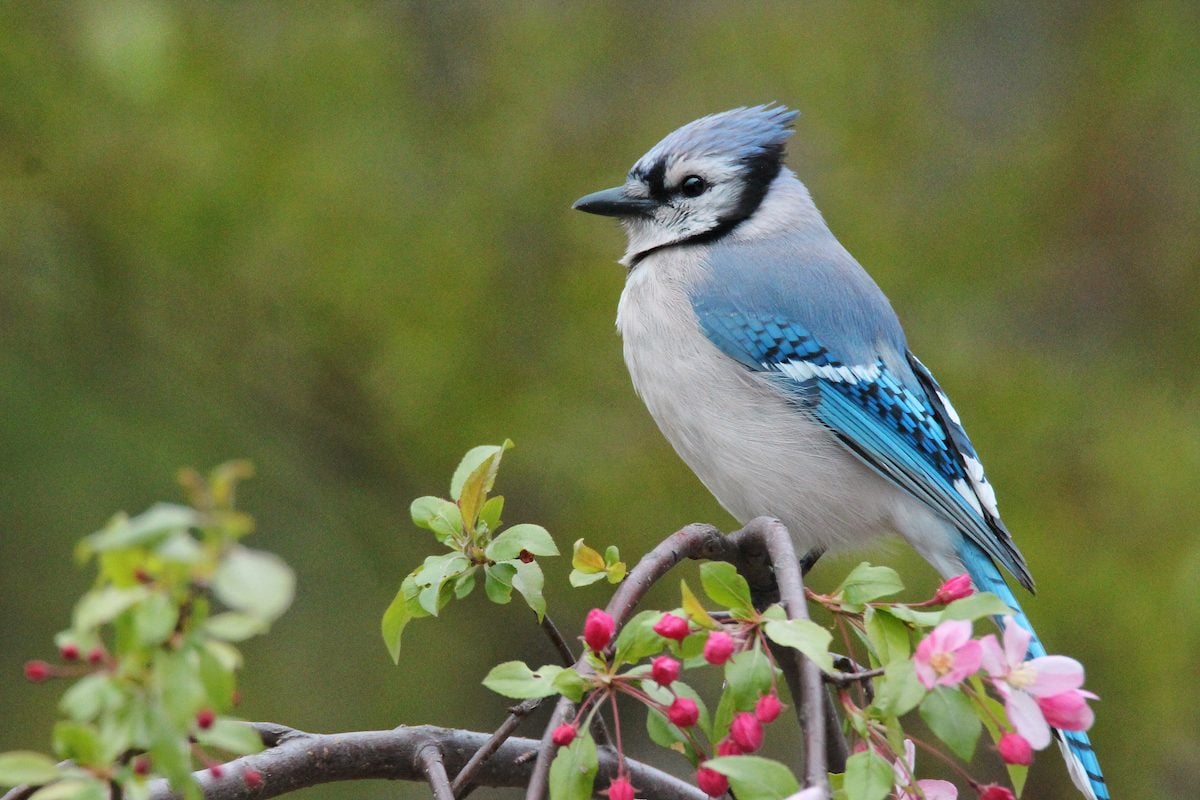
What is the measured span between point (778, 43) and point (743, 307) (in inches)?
50.4

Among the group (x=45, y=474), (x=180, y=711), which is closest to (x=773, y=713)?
(x=180, y=711)

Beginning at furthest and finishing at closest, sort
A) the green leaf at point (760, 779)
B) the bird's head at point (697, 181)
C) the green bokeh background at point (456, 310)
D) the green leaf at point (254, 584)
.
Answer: the green bokeh background at point (456, 310)
the bird's head at point (697, 181)
the green leaf at point (760, 779)
the green leaf at point (254, 584)

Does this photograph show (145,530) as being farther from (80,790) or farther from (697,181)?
(697,181)

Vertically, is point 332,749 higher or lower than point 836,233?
lower

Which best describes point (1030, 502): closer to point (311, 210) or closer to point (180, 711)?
point (311, 210)

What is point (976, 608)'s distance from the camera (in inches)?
42.8

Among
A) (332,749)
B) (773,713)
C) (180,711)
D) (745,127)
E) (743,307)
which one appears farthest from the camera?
(745,127)

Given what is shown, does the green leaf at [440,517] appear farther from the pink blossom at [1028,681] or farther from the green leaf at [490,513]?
the pink blossom at [1028,681]

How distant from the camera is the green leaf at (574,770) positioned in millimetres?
1138

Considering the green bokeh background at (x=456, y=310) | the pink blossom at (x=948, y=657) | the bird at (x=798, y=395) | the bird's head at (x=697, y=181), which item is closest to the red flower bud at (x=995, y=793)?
the pink blossom at (x=948, y=657)

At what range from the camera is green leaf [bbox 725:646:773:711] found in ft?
3.77

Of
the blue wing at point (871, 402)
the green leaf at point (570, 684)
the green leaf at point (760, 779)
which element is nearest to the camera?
the green leaf at point (760, 779)

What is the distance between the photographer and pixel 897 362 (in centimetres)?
263

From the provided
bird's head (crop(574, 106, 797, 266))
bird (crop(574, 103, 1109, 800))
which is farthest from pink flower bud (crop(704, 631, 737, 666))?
bird's head (crop(574, 106, 797, 266))
